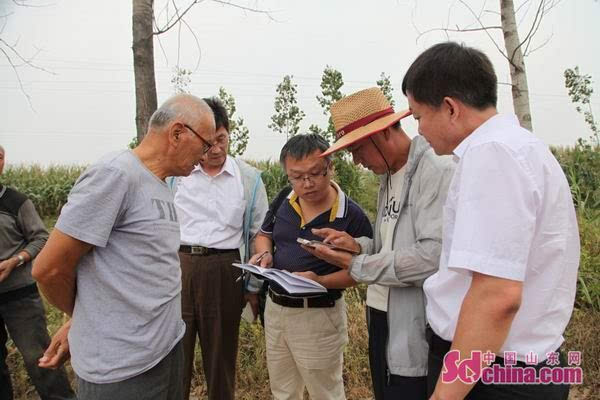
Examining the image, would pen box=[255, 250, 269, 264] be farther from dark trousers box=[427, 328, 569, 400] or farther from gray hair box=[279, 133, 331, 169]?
→ dark trousers box=[427, 328, 569, 400]

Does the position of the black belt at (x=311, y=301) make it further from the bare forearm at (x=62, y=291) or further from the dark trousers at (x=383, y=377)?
the bare forearm at (x=62, y=291)

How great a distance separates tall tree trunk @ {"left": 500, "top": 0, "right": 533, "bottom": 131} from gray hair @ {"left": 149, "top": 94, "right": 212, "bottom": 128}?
230 centimetres

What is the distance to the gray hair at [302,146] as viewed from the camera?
232 centimetres

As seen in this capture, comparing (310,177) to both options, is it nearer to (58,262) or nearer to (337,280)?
(337,280)

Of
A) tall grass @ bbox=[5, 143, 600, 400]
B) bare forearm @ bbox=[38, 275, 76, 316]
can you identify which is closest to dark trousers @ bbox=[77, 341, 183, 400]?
bare forearm @ bbox=[38, 275, 76, 316]

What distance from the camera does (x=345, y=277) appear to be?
2.19 metres

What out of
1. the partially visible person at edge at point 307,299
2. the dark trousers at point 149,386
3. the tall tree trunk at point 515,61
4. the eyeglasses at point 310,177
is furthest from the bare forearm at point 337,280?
the tall tree trunk at point 515,61

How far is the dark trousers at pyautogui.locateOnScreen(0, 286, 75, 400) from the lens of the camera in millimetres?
2912

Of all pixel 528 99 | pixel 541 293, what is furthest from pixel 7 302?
pixel 528 99

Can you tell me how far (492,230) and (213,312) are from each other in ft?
6.69

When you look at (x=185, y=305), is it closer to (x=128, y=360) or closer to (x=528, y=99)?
(x=128, y=360)

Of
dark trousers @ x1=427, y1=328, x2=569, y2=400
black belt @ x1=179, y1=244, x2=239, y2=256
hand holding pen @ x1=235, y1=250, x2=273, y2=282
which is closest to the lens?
dark trousers @ x1=427, y1=328, x2=569, y2=400

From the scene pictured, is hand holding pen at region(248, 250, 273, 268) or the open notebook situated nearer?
the open notebook

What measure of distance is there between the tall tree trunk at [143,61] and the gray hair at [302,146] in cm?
119
